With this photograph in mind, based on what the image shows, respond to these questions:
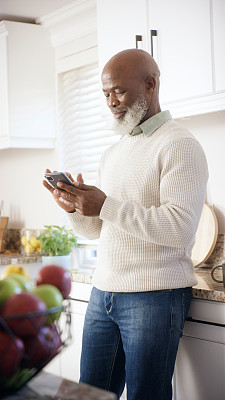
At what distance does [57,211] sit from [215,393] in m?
1.91

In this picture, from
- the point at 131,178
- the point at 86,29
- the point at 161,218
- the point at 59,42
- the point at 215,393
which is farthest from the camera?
the point at 59,42

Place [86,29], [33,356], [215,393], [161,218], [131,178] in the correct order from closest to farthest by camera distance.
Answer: [33,356]
[161,218]
[131,178]
[215,393]
[86,29]

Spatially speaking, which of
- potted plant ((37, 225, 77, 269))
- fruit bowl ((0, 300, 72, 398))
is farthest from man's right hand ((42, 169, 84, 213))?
potted plant ((37, 225, 77, 269))

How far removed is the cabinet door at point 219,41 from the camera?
2.12 metres

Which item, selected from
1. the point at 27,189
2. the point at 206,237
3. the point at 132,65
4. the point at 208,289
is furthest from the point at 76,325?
the point at 27,189

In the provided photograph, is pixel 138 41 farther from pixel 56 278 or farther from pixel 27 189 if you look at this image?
pixel 56 278

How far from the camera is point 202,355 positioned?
1925mm

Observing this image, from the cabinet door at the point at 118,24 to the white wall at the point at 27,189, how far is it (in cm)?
105

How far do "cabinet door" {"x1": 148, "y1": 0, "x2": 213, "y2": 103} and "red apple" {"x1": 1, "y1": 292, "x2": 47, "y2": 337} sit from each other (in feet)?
5.32

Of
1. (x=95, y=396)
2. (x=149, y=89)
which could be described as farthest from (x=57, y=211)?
(x=95, y=396)

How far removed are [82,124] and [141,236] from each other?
73.0 inches

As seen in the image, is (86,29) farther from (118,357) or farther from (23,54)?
(118,357)

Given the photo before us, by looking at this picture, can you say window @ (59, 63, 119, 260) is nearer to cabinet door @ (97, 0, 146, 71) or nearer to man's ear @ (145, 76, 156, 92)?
cabinet door @ (97, 0, 146, 71)

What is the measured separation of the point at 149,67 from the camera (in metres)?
1.80
